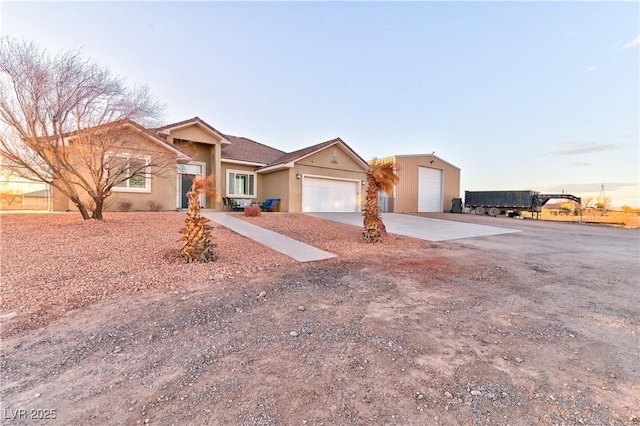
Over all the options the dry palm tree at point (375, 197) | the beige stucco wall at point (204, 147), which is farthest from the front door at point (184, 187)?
the dry palm tree at point (375, 197)

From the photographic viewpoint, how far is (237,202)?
54.6ft

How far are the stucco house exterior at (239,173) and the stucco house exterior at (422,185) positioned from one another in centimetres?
364

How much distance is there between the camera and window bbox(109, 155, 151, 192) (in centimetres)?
999

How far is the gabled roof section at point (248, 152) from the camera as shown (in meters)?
17.4

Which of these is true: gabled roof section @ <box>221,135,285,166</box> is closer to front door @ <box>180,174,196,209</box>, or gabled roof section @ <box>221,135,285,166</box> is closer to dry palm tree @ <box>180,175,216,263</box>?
front door @ <box>180,174,196,209</box>

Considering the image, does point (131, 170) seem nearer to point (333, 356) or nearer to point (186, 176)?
point (186, 176)

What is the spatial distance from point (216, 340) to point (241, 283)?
182 cm

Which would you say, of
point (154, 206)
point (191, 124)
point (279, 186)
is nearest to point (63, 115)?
point (154, 206)

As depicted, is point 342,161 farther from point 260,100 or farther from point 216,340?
point 216,340

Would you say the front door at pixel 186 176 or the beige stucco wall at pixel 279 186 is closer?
the front door at pixel 186 176

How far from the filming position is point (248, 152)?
18875 millimetres

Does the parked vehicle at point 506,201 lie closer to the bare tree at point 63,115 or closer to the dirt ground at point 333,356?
the dirt ground at point 333,356

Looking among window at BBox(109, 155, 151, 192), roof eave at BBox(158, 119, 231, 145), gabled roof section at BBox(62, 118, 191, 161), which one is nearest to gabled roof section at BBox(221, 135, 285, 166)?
roof eave at BBox(158, 119, 231, 145)

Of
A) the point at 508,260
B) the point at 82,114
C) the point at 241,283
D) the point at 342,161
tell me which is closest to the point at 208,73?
the point at 82,114
